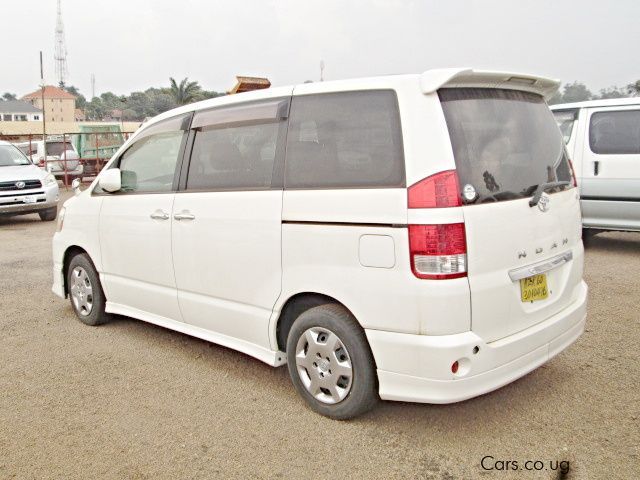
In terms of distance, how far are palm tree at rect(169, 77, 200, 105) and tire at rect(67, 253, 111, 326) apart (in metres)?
48.8

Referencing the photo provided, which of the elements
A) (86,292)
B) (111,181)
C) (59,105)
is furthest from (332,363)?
(59,105)

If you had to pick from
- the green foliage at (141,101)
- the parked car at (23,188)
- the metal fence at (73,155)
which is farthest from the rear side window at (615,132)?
the green foliage at (141,101)

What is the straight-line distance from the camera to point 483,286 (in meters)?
2.86

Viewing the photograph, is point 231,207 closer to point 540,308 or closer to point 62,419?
point 62,419

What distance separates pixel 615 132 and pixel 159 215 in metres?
5.97

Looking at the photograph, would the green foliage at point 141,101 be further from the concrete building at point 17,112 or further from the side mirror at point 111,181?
the side mirror at point 111,181

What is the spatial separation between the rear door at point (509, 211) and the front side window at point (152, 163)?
7.00 feet

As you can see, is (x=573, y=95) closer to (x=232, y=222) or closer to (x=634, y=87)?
(x=232, y=222)

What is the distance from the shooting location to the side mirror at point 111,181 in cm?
457

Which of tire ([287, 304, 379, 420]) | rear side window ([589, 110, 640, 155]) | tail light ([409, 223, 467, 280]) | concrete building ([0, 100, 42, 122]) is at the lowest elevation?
tire ([287, 304, 379, 420])

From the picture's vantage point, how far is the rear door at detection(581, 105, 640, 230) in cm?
733

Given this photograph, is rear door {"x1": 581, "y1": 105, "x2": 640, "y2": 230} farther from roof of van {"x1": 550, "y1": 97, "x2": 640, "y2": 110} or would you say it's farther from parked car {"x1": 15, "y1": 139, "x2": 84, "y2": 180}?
parked car {"x1": 15, "y1": 139, "x2": 84, "y2": 180}

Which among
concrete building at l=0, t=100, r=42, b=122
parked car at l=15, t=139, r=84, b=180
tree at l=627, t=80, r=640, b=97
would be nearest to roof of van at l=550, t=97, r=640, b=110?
parked car at l=15, t=139, r=84, b=180

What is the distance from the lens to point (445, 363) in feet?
9.18
